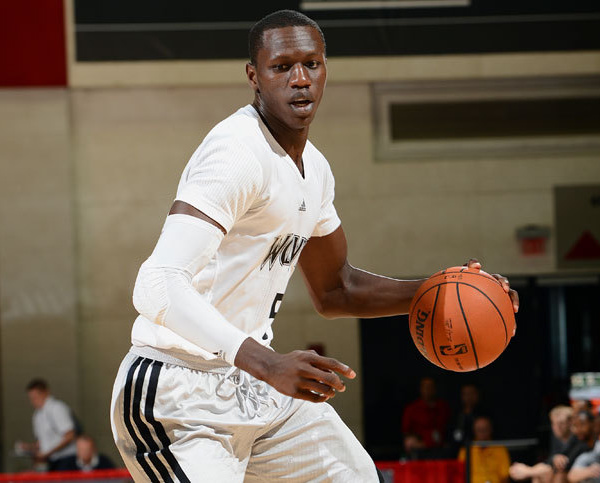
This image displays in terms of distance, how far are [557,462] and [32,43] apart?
20.8 feet

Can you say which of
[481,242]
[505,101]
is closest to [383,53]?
[505,101]

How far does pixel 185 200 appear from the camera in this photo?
2463 mm

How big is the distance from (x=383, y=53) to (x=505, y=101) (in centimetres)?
136

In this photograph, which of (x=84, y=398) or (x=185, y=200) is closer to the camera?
(x=185, y=200)

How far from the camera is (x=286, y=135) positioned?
2.83m

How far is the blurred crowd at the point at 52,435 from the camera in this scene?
840 cm

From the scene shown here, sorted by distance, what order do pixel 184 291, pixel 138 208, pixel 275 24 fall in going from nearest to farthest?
pixel 184 291, pixel 275 24, pixel 138 208

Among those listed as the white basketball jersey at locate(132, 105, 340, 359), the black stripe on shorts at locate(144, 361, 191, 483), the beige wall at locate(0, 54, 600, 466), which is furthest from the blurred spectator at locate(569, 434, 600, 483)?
the black stripe on shorts at locate(144, 361, 191, 483)

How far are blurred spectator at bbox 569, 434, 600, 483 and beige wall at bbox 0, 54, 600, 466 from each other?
352cm

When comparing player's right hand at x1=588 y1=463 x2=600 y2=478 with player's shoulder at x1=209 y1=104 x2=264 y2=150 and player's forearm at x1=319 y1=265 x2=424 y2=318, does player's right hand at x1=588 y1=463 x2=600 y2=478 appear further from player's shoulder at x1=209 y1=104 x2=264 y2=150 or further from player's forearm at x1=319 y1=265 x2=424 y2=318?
player's shoulder at x1=209 y1=104 x2=264 y2=150

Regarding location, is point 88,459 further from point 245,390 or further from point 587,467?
point 245,390

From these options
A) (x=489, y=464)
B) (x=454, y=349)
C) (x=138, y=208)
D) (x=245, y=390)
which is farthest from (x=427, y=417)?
(x=245, y=390)

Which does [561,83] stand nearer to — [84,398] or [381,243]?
[381,243]

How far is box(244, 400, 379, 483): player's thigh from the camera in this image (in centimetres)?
282
